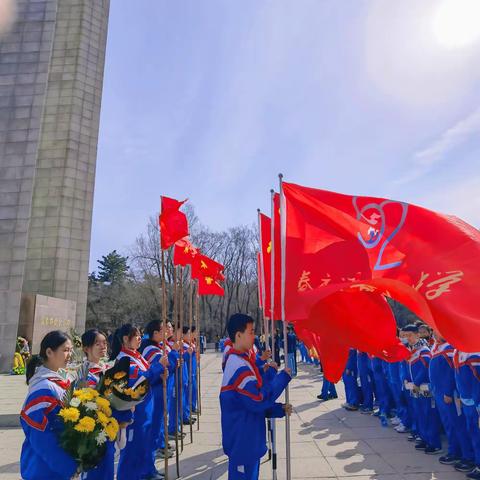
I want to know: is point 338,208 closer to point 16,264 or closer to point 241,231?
point 16,264

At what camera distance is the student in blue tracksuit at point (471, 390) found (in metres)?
4.96

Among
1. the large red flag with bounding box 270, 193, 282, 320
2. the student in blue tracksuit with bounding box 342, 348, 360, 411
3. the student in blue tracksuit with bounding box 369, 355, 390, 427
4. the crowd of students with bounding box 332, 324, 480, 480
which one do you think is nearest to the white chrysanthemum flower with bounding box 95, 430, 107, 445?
the large red flag with bounding box 270, 193, 282, 320

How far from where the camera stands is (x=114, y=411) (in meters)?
3.84

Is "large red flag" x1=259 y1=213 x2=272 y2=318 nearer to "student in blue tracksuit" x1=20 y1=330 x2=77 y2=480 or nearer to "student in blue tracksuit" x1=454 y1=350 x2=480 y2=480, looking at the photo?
"student in blue tracksuit" x1=454 y1=350 x2=480 y2=480

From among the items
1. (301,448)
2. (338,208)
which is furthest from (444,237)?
(301,448)

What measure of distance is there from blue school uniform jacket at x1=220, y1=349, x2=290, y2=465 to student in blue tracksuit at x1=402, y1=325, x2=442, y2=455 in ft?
11.4

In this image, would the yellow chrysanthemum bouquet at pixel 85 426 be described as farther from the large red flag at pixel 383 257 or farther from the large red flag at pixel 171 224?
the large red flag at pixel 171 224

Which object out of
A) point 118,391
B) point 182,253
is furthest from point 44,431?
point 182,253

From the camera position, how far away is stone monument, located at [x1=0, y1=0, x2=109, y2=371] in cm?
2138

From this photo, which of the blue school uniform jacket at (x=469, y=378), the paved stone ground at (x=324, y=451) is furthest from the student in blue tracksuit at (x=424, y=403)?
the blue school uniform jacket at (x=469, y=378)

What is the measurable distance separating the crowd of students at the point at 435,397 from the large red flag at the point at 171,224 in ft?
11.8

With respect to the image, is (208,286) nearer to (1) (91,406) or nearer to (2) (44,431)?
(1) (91,406)

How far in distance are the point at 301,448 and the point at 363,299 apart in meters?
3.35

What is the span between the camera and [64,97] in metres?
28.6
